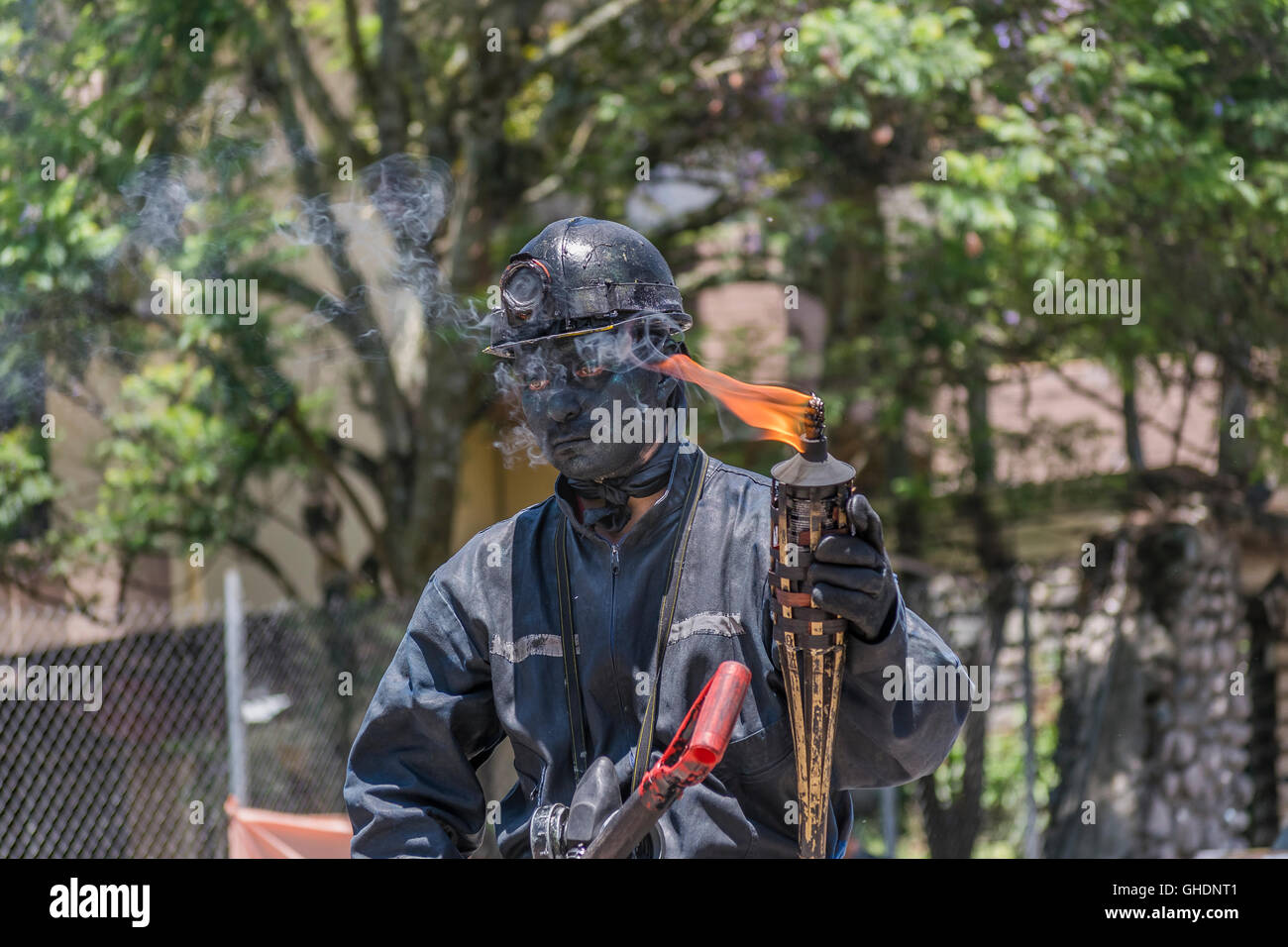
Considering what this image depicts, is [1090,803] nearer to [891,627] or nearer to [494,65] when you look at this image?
[494,65]

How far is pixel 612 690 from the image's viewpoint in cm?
242

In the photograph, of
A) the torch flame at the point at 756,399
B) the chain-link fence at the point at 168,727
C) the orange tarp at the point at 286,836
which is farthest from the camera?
the chain-link fence at the point at 168,727

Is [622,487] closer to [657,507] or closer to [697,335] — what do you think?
[657,507]

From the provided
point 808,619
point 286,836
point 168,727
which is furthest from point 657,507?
point 168,727

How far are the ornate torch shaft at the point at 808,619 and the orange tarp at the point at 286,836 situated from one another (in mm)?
3154

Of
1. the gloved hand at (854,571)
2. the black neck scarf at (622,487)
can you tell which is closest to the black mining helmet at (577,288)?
the black neck scarf at (622,487)

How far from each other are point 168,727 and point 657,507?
4551 millimetres

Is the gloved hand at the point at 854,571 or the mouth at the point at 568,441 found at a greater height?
the mouth at the point at 568,441

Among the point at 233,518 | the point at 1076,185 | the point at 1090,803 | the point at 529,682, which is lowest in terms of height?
the point at 1090,803

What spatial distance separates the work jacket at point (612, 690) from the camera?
2324mm

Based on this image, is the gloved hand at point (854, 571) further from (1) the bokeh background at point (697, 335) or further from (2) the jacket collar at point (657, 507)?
(1) the bokeh background at point (697, 335)

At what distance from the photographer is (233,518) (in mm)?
8336

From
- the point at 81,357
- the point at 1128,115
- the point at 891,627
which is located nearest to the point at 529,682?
the point at 891,627
